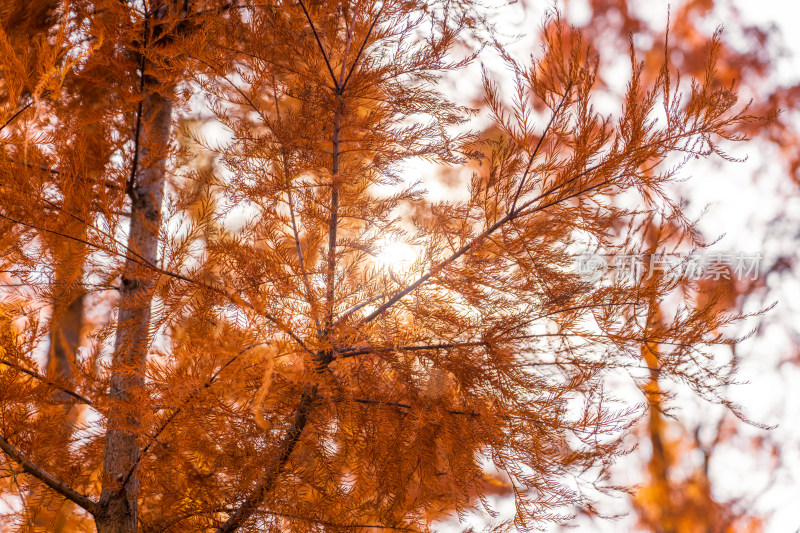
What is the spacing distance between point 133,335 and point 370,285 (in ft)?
1.83

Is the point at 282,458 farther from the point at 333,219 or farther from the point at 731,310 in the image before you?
the point at 731,310

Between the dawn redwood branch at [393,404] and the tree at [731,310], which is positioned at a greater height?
the tree at [731,310]

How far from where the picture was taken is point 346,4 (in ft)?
2.97

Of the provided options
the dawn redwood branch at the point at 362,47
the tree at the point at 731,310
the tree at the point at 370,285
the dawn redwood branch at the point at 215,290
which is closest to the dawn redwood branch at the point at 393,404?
the tree at the point at 370,285

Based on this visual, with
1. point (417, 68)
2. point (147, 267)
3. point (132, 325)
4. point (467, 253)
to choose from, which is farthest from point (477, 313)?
point (132, 325)

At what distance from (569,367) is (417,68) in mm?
606

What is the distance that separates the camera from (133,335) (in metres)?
1.07

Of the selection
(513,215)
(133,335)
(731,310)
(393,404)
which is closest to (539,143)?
(513,215)

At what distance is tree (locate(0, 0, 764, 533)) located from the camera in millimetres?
762

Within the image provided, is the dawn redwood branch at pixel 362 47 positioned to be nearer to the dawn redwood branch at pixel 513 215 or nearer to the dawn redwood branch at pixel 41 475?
the dawn redwood branch at pixel 513 215

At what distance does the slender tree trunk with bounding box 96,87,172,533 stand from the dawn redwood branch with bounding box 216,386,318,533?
246mm

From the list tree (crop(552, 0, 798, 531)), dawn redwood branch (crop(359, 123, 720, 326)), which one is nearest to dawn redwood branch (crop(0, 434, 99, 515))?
dawn redwood branch (crop(359, 123, 720, 326))

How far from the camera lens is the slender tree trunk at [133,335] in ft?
3.33

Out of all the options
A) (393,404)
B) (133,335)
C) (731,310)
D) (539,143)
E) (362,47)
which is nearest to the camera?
(539,143)
